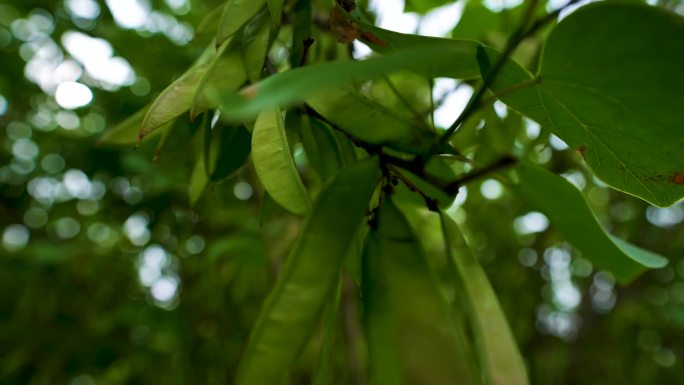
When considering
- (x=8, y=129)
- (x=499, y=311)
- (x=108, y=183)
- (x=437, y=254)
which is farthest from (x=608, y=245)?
(x=8, y=129)

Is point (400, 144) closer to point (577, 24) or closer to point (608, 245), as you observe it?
point (577, 24)

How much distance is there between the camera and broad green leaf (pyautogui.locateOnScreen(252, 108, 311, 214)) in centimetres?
51

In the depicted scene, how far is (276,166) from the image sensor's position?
0.51 metres

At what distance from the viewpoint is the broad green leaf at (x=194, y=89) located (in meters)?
0.53

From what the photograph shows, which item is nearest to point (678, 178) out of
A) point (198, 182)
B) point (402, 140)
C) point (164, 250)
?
point (402, 140)

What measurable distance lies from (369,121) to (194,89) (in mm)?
159

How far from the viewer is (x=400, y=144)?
0.49 m

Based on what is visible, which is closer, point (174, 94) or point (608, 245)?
point (174, 94)

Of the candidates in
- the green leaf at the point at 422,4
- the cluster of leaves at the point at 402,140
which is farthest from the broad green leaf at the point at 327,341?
the green leaf at the point at 422,4

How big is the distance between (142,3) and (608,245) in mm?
1416

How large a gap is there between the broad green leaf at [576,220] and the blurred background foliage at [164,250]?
0.62 m

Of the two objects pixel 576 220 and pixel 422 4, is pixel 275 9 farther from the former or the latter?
pixel 422 4

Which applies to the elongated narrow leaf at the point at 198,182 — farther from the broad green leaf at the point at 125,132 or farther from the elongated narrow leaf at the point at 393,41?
the elongated narrow leaf at the point at 393,41

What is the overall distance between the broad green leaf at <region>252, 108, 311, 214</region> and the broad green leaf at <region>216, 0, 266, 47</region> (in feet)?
0.28
